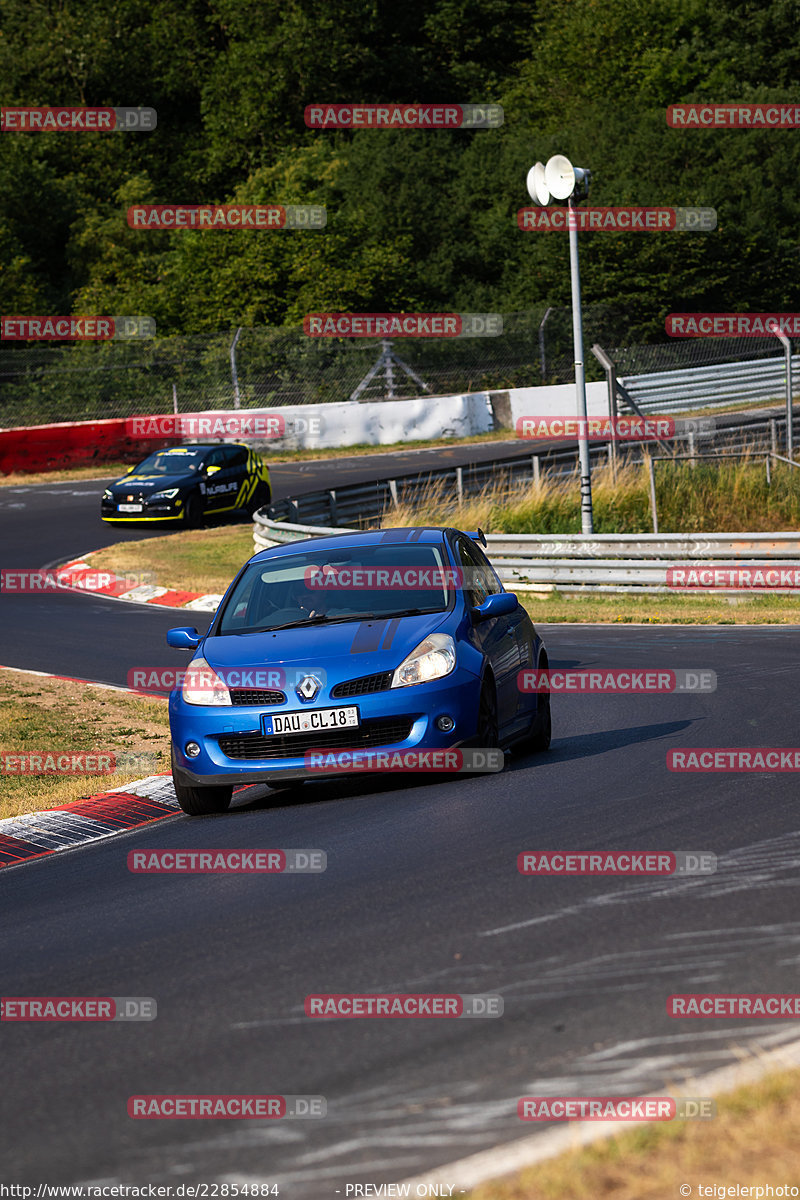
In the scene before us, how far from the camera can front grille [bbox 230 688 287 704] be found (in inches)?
348

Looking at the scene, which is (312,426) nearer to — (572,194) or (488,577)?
(572,194)

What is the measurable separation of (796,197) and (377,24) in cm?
2170

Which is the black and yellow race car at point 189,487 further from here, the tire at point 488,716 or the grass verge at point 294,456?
the tire at point 488,716

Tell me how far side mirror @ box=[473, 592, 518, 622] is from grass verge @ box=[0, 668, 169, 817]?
2869mm

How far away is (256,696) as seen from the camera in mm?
8930

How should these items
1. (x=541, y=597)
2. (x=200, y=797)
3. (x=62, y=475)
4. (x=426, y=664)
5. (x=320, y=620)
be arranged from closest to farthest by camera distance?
(x=426, y=664), (x=200, y=797), (x=320, y=620), (x=541, y=597), (x=62, y=475)

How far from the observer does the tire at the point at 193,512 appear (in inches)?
1116

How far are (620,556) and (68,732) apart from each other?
10.2 m

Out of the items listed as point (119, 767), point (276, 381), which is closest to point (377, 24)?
point (276, 381)

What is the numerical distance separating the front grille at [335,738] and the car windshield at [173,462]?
20.4 m

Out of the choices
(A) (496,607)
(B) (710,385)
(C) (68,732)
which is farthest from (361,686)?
(B) (710,385)

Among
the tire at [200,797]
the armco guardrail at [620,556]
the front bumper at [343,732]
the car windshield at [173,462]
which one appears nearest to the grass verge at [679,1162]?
the front bumper at [343,732]

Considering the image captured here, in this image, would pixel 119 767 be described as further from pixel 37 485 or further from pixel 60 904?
pixel 37 485

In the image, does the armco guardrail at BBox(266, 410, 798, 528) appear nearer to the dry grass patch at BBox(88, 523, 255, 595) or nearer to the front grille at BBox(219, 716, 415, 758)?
the dry grass patch at BBox(88, 523, 255, 595)
